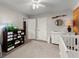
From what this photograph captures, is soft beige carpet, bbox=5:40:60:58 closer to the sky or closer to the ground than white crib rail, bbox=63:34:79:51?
closer to the ground

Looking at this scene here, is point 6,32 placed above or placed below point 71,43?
above

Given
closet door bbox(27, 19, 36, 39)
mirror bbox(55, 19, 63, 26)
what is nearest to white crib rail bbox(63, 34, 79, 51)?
mirror bbox(55, 19, 63, 26)

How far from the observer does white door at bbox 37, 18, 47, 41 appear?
7816mm

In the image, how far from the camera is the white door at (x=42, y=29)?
7816mm

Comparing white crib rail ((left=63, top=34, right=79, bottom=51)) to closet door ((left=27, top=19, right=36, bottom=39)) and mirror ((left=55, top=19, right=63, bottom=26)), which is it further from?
closet door ((left=27, top=19, right=36, bottom=39))

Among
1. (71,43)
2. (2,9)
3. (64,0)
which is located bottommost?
(71,43)

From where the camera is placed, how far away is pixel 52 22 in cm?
735

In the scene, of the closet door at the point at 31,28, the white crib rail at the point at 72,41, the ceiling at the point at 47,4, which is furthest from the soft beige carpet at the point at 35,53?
the closet door at the point at 31,28

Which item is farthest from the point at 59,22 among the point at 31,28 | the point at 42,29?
the point at 31,28

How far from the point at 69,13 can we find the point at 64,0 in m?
2.39

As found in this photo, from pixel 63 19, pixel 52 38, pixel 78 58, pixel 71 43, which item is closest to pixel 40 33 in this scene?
pixel 52 38

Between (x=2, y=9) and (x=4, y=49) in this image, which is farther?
(x=2, y=9)

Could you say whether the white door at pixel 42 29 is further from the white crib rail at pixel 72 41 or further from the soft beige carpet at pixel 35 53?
the white crib rail at pixel 72 41

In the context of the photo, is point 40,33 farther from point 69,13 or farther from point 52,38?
point 69,13
